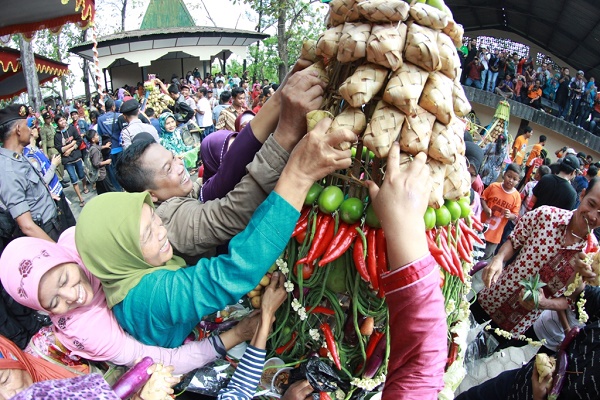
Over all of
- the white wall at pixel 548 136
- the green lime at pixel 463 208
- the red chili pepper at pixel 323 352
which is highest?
the green lime at pixel 463 208

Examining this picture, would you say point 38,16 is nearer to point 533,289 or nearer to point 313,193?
point 313,193

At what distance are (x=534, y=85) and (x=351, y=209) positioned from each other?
16.0 metres

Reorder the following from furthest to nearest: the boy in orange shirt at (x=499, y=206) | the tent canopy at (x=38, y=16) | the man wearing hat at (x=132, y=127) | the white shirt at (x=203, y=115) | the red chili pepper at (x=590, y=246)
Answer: the white shirt at (x=203, y=115), the tent canopy at (x=38, y=16), the man wearing hat at (x=132, y=127), the boy in orange shirt at (x=499, y=206), the red chili pepper at (x=590, y=246)

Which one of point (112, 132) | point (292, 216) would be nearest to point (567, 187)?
point (292, 216)

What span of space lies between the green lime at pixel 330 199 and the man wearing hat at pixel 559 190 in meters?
3.87

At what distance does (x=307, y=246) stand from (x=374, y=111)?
0.45 m

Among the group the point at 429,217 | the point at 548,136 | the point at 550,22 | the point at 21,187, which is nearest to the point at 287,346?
the point at 429,217

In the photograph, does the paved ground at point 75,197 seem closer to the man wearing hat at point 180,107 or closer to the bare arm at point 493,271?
the man wearing hat at point 180,107

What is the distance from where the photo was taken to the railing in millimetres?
13039

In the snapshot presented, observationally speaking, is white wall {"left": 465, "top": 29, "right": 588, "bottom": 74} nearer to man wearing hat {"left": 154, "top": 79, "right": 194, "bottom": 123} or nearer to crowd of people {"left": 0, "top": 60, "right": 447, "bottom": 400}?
man wearing hat {"left": 154, "top": 79, "right": 194, "bottom": 123}

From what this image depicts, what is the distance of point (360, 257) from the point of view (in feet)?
3.64

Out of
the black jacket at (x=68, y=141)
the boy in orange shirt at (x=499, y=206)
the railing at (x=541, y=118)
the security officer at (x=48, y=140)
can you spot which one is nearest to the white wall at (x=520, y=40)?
the railing at (x=541, y=118)

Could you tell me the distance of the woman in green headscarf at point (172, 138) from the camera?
18.8ft

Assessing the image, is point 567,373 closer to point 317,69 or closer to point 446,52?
point 446,52
